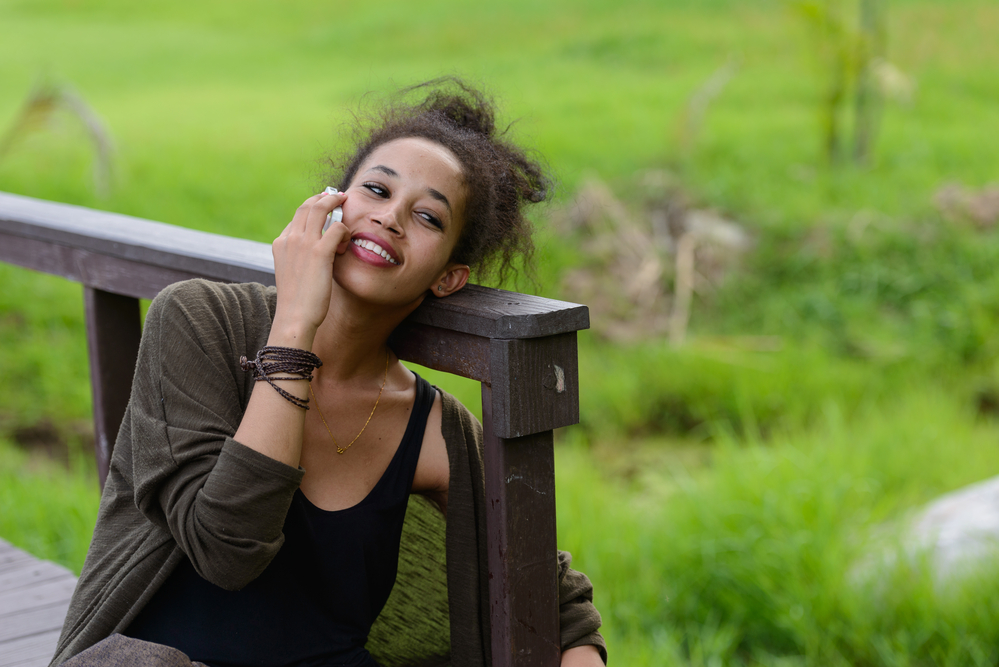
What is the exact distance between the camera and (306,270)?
142cm

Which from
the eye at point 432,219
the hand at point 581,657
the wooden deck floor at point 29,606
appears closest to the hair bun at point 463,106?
the eye at point 432,219

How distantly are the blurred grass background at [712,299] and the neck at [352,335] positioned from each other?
0.41 metres

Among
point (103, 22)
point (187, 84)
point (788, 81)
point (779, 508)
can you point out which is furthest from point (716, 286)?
point (103, 22)

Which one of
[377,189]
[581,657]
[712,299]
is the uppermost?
[377,189]

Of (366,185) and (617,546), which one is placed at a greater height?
(366,185)

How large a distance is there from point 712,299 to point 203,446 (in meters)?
5.32

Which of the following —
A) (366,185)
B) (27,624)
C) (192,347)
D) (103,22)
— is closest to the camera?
(192,347)

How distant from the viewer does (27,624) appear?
201 centimetres

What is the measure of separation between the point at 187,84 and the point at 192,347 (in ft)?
37.8

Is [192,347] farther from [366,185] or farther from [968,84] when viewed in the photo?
[968,84]

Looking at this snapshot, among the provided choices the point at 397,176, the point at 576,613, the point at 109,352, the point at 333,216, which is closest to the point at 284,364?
the point at 333,216

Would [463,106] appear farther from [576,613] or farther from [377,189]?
[576,613]

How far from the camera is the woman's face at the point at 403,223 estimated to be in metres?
1.49

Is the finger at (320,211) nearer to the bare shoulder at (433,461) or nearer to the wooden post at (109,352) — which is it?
the bare shoulder at (433,461)
